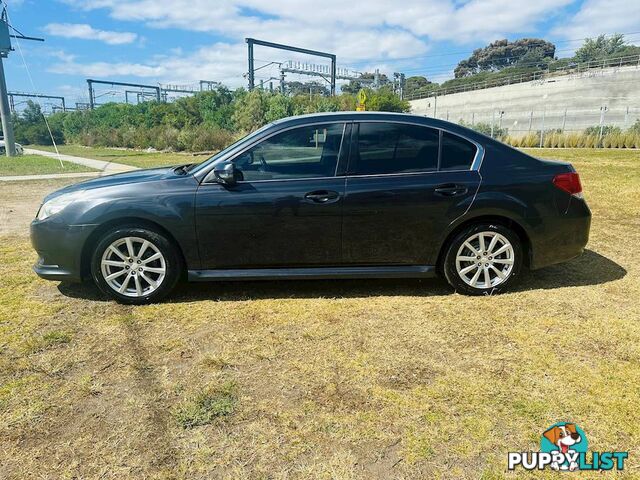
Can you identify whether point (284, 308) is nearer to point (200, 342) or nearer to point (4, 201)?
point (200, 342)

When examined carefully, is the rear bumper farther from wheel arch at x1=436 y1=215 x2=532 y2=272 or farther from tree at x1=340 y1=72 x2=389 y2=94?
tree at x1=340 y1=72 x2=389 y2=94

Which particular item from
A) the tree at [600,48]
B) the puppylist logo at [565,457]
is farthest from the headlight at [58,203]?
the tree at [600,48]

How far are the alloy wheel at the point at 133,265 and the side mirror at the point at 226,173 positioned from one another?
835mm

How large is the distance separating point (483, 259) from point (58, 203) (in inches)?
153

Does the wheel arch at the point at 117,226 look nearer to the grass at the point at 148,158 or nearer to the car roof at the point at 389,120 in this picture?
the car roof at the point at 389,120

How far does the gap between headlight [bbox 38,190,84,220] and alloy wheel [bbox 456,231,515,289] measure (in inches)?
137

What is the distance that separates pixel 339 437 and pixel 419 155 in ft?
8.60

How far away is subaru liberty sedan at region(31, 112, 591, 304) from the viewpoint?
153 inches

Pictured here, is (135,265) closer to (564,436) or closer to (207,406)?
(207,406)

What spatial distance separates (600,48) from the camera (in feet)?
252

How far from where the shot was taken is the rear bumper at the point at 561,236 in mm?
4141

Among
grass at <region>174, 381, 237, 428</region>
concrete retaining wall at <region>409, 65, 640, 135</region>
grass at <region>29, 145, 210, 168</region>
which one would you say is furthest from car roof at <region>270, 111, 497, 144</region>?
concrete retaining wall at <region>409, 65, 640, 135</region>

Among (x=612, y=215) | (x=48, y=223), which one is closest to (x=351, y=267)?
(x=48, y=223)

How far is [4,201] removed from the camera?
31.9 feet
